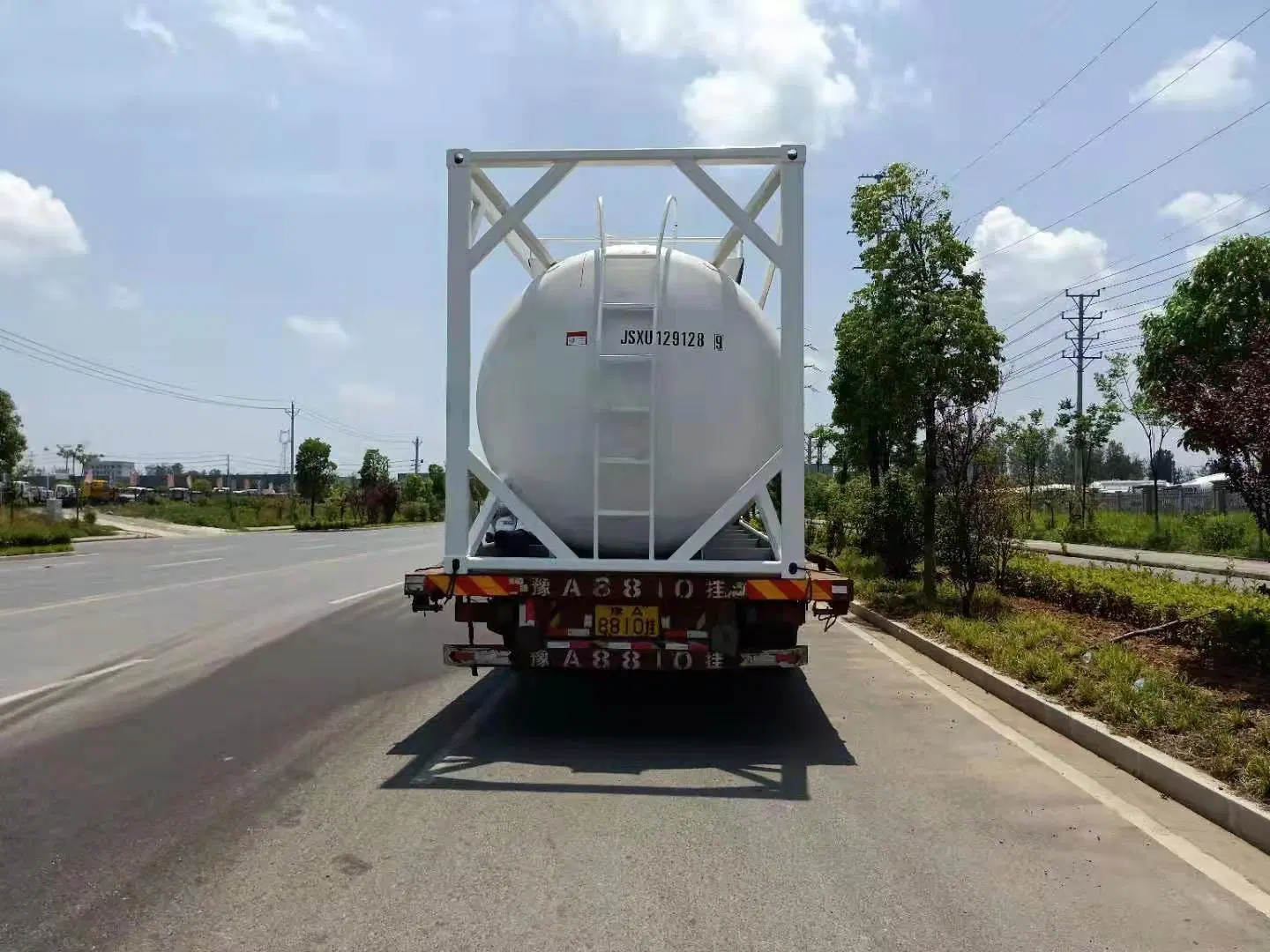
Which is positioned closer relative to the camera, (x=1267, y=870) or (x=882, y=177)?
(x=1267, y=870)

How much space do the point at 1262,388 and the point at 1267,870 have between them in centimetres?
451

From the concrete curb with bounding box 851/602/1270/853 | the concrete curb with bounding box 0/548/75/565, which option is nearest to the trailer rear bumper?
the concrete curb with bounding box 851/602/1270/853

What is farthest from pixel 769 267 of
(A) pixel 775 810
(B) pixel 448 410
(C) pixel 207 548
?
(C) pixel 207 548

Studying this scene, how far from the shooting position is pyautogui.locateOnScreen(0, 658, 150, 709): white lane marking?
765cm

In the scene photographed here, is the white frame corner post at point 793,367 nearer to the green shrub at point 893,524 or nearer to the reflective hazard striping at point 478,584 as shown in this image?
the reflective hazard striping at point 478,584

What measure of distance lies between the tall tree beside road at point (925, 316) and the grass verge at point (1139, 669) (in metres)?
1.98

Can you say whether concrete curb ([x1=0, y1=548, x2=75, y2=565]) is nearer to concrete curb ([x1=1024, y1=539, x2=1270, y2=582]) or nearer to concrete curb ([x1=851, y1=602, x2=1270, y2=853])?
concrete curb ([x1=1024, y1=539, x2=1270, y2=582])

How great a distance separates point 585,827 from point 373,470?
58.7m

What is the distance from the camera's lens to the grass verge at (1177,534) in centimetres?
2380

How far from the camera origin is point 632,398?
648cm

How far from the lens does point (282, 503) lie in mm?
63469

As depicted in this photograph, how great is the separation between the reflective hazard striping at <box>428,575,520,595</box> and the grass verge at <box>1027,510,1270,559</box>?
17.9 metres

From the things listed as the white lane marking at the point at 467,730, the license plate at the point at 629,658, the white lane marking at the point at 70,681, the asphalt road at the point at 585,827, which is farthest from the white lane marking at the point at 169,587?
the license plate at the point at 629,658

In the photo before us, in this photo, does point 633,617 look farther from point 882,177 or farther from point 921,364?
point 882,177
